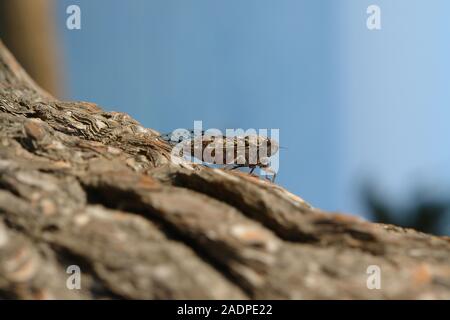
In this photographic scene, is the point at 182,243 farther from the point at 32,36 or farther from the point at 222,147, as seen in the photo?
the point at 32,36

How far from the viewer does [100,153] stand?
6.95 ft

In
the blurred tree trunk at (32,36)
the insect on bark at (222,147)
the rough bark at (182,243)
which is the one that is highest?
the blurred tree trunk at (32,36)

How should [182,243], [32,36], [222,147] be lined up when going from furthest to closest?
[32,36], [222,147], [182,243]

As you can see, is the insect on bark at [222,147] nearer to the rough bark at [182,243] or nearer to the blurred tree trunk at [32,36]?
the rough bark at [182,243]

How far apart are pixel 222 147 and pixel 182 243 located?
1.58 meters

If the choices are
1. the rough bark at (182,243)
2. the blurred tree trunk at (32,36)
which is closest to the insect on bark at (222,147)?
the rough bark at (182,243)

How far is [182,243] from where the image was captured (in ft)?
4.89

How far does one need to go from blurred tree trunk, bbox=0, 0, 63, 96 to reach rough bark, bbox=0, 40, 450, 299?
3.37 metres

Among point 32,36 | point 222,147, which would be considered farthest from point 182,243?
point 32,36

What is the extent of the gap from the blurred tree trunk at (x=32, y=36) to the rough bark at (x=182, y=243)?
3371 mm

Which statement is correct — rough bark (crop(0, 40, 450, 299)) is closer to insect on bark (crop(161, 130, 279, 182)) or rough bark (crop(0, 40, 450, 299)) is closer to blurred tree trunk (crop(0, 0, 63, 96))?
insect on bark (crop(161, 130, 279, 182))

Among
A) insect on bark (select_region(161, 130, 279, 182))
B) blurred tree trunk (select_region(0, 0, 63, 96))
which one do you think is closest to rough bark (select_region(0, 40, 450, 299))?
insect on bark (select_region(161, 130, 279, 182))

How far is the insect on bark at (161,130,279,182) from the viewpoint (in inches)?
118

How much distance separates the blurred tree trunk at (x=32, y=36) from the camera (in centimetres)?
455
